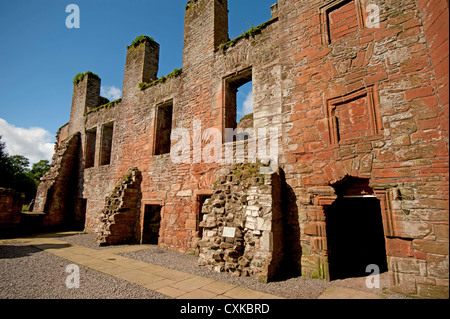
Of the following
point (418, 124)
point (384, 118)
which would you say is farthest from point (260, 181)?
point (418, 124)

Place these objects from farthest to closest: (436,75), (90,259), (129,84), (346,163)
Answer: (129,84) < (90,259) < (346,163) < (436,75)

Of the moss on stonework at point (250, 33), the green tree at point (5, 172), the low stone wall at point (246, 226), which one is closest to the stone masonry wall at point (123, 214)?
the low stone wall at point (246, 226)

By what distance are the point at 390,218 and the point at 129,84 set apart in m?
12.5

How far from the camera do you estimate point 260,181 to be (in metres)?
5.63

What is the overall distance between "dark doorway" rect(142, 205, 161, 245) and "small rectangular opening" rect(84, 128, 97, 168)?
23.9 ft

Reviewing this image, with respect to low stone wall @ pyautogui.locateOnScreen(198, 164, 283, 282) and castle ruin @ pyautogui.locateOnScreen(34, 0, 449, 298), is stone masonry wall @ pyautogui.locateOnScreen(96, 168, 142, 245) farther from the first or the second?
low stone wall @ pyautogui.locateOnScreen(198, 164, 283, 282)

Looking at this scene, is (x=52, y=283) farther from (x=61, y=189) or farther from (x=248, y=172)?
(x=61, y=189)

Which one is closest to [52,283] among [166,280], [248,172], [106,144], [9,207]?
[166,280]

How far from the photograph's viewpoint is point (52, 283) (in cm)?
477

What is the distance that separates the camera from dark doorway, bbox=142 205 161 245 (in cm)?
977
